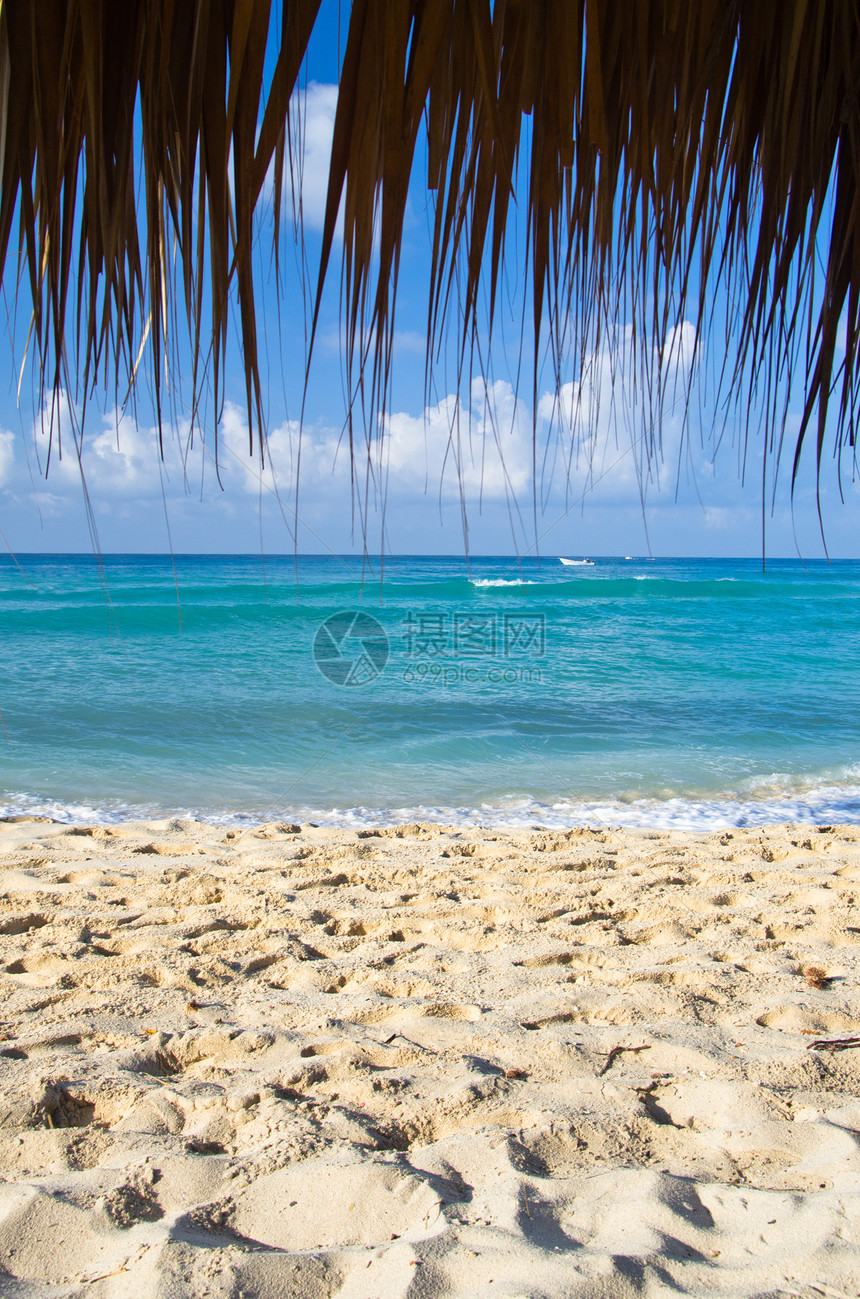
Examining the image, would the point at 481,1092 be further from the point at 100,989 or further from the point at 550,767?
the point at 550,767

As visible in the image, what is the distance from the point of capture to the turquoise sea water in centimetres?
568

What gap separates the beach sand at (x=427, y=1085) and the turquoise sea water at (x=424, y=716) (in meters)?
1.15

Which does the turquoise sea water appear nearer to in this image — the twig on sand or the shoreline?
the shoreline

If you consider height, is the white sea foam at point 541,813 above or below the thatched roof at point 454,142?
below

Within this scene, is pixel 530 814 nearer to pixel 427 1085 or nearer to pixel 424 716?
pixel 424 716

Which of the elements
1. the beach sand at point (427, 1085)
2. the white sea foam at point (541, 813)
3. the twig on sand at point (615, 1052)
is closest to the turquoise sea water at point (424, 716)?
the white sea foam at point (541, 813)

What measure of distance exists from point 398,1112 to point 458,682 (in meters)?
9.16

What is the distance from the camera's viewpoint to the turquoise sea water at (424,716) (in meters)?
5.68

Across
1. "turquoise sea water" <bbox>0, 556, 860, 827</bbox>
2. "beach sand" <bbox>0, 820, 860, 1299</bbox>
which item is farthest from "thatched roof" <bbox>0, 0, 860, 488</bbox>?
"beach sand" <bbox>0, 820, 860, 1299</bbox>

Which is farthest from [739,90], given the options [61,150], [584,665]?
[584,665]

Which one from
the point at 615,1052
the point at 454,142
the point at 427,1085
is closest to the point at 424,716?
the point at 615,1052

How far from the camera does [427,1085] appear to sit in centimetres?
183

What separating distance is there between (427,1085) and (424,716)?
6829 millimetres

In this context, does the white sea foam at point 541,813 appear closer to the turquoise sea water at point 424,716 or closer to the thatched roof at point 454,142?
the turquoise sea water at point 424,716
